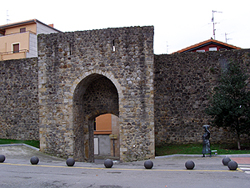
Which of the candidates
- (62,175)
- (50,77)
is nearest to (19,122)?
(50,77)

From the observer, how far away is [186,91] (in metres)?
15.8

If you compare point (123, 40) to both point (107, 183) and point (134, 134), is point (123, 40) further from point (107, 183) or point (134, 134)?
point (107, 183)

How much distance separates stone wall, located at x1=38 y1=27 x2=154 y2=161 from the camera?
12.8 meters

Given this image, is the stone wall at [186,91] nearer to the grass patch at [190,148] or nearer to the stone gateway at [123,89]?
the stone gateway at [123,89]

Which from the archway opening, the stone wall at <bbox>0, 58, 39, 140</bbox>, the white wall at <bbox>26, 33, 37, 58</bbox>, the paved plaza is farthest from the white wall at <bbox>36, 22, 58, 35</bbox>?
the paved plaza

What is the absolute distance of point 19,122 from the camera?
1764cm

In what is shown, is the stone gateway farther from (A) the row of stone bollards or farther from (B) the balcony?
(B) the balcony

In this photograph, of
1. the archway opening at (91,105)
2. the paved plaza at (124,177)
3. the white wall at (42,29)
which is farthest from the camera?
the white wall at (42,29)

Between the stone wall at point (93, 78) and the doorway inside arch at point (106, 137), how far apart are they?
41.1ft

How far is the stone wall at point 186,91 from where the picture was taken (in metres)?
15.7

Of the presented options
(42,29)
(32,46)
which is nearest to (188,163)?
(32,46)

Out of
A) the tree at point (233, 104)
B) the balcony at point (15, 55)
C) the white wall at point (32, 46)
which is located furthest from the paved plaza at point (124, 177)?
the white wall at point (32, 46)

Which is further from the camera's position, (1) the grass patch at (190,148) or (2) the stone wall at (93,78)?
(1) the grass patch at (190,148)

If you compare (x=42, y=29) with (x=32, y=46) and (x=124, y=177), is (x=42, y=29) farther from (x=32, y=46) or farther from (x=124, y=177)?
(x=124, y=177)
